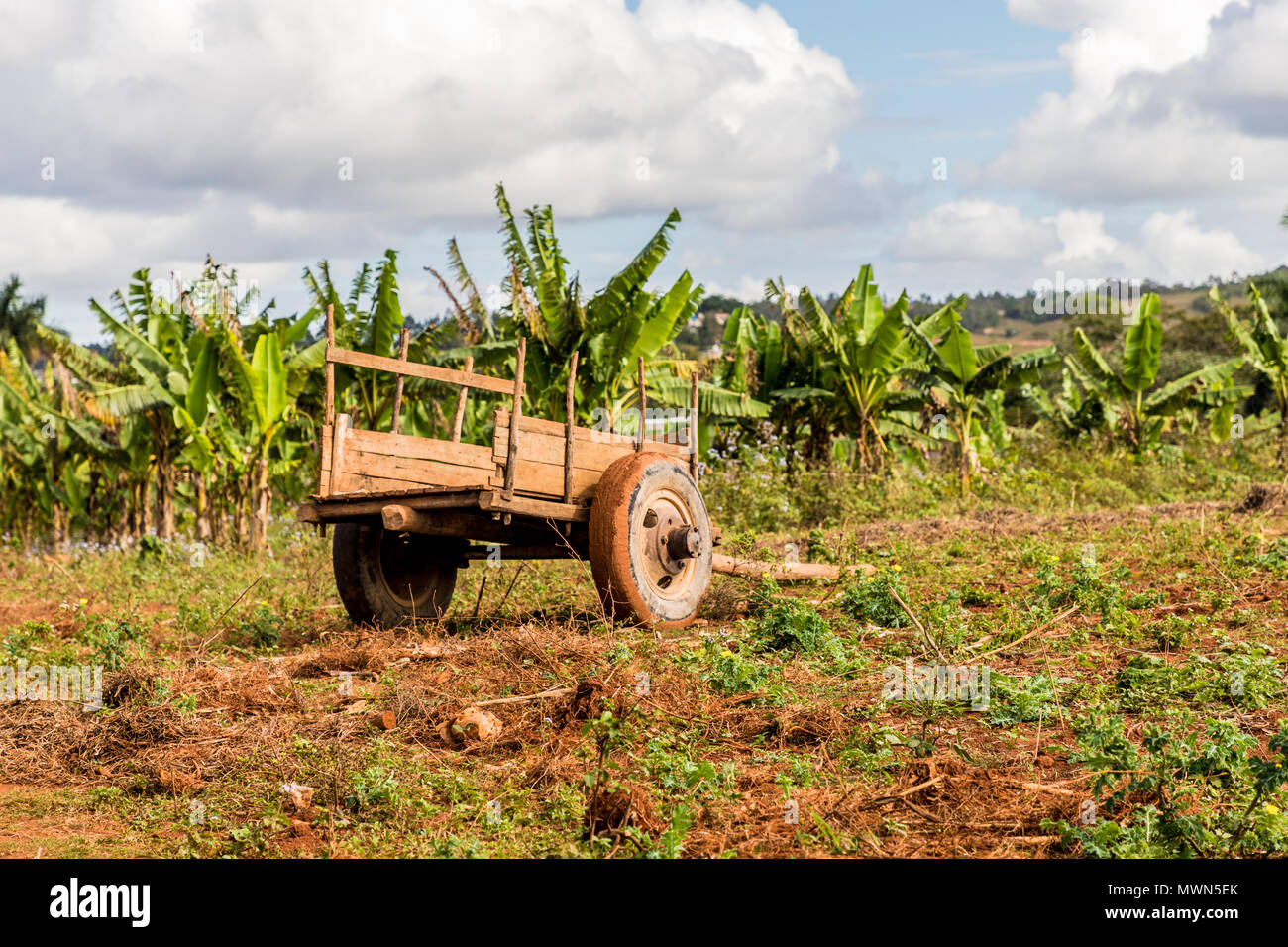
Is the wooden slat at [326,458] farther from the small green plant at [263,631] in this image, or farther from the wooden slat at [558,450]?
the small green plant at [263,631]

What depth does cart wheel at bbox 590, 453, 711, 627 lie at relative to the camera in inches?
292

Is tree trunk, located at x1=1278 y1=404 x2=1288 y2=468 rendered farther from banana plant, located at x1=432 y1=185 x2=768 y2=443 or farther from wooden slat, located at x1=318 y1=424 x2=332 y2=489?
wooden slat, located at x1=318 y1=424 x2=332 y2=489

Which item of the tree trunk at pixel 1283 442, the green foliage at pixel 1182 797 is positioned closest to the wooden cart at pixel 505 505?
the green foliage at pixel 1182 797

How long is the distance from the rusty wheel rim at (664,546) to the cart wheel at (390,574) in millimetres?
1648

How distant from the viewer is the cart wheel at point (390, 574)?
8.13 m

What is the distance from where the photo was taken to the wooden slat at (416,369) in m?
7.10

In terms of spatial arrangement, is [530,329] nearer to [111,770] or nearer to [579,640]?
[579,640]

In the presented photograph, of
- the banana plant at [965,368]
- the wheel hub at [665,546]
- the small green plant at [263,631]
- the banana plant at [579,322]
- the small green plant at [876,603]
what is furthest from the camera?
the banana plant at [965,368]

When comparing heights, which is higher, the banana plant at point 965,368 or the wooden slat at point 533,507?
the banana plant at point 965,368

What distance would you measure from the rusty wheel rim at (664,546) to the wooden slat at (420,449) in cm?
111

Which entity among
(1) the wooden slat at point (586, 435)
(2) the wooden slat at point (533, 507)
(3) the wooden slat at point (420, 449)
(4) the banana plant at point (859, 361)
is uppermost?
(4) the banana plant at point (859, 361)

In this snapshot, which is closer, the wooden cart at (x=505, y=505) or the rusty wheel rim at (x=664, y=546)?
the wooden cart at (x=505, y=505)

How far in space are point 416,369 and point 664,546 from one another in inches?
80.6

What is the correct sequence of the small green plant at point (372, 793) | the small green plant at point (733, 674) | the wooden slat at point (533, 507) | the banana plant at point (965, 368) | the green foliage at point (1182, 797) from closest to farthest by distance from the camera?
1. the green foliage at point (1182, 797)
2. the small green plant at point (372, 793)
3. the small green plant at point (733, 674)
4. the wooden slat at point (533, 507)
5. the banana plant at point (965, 368)
